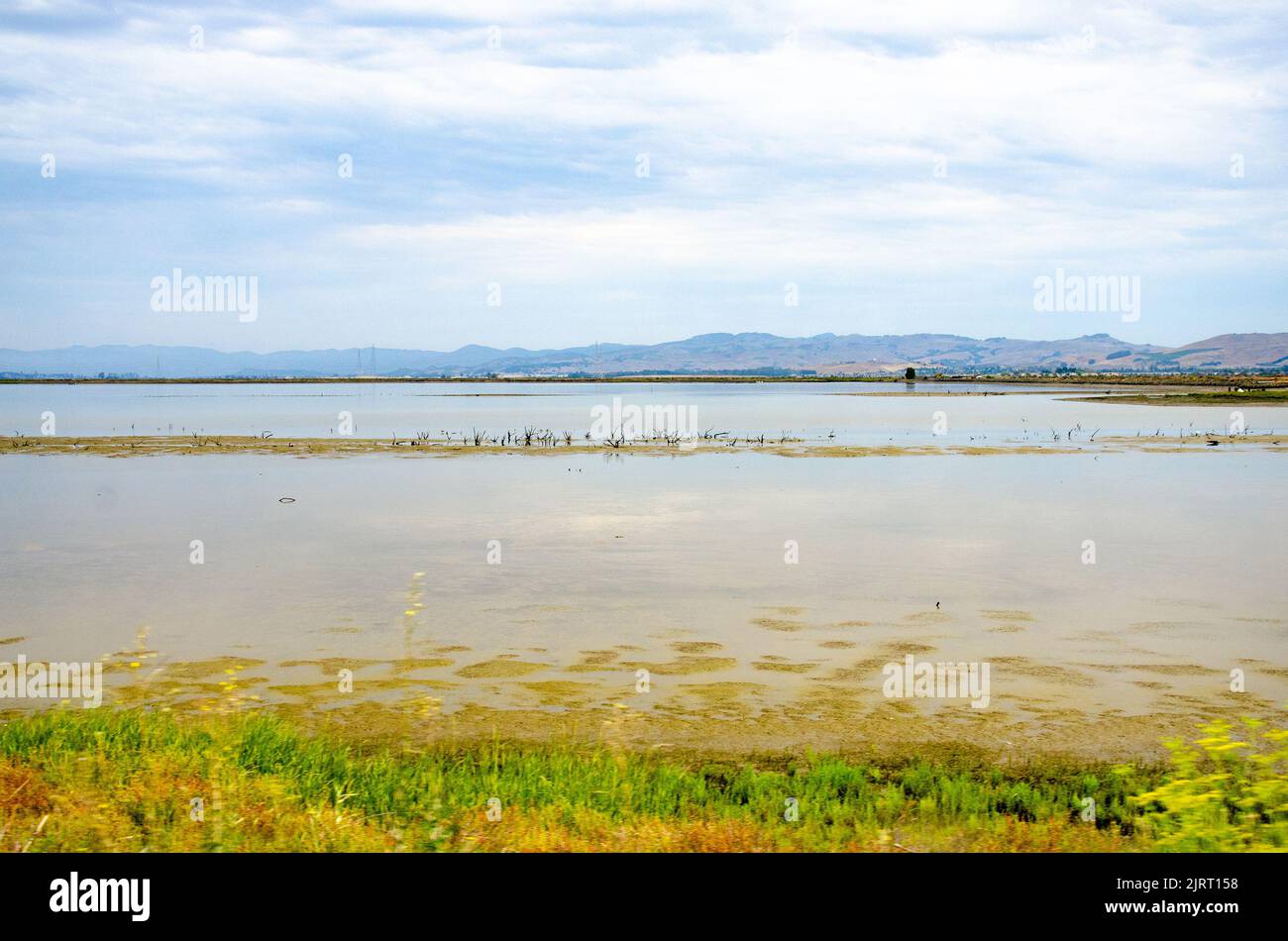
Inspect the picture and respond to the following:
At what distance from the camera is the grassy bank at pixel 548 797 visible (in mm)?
7426

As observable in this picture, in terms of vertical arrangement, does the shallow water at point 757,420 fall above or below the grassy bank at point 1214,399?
below

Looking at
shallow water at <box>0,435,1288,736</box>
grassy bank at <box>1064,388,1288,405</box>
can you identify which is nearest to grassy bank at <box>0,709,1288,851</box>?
shallow water at <box>0,435,1288,736</box>

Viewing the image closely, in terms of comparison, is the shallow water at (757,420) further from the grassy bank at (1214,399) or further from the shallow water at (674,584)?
the shallow water at (674,584)

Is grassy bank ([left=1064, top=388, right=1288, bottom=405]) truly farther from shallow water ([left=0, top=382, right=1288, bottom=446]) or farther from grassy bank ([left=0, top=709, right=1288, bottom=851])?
grassy bank ([left=0, top=709, right=1288, bottom=851])

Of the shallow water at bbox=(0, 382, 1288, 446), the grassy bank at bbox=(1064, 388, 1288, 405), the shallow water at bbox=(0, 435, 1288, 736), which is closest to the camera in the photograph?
the shallow water at bbox=(0, 435, 1288, 736)

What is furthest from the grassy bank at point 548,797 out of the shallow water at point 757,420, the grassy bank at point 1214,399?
the grassy bank at point 1214,399

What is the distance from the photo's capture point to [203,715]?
40.3 feet

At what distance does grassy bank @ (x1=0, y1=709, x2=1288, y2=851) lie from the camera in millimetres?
7426

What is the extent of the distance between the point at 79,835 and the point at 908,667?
408 inches

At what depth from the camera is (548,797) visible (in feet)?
31.1

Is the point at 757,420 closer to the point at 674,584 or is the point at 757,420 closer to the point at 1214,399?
the point at 1214,399
